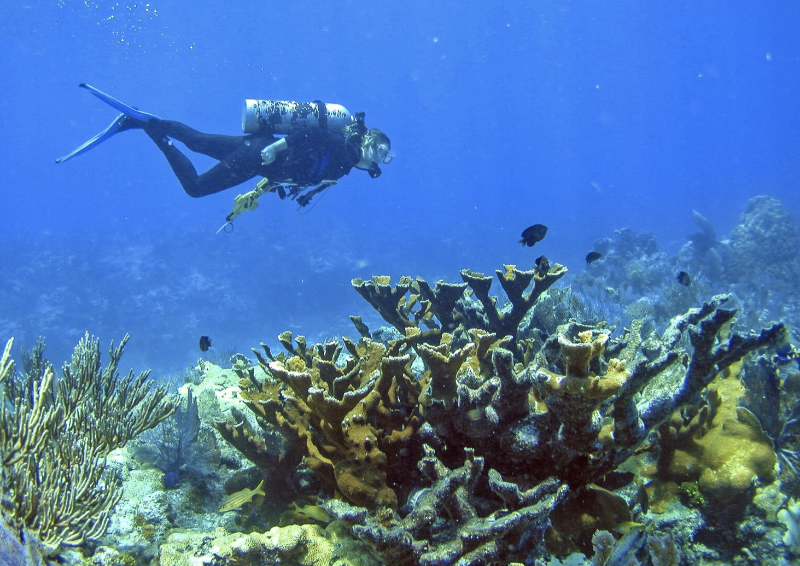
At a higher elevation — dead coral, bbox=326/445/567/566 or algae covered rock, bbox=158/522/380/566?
dead coral, bbox=326/445/567/566

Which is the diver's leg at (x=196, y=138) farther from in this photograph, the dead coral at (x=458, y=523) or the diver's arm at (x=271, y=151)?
the dead coral at (x=458, y=523)

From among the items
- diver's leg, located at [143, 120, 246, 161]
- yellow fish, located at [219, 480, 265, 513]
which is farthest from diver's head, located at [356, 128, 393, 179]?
yellow fish, located at [219, 480, 265, 513]

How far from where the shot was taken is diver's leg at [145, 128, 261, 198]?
821 centimetres

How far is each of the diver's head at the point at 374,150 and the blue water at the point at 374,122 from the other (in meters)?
15.8

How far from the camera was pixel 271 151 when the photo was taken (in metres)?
7.23

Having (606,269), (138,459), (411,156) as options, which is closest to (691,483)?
(138,459)

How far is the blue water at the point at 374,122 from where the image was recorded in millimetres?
30375

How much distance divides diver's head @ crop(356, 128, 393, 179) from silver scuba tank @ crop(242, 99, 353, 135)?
2.97ft

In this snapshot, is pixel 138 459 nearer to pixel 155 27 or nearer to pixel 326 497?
pixel 326 497

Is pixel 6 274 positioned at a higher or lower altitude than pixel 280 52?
lower

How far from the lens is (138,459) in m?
3.55

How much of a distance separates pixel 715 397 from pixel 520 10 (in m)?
134

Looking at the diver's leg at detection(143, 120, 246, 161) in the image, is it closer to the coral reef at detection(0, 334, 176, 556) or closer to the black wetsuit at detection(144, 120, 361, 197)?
the black wetsuit at detection(144, 120, 361, 197)

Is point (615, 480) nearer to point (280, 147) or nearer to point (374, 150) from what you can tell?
point (374, 150)
